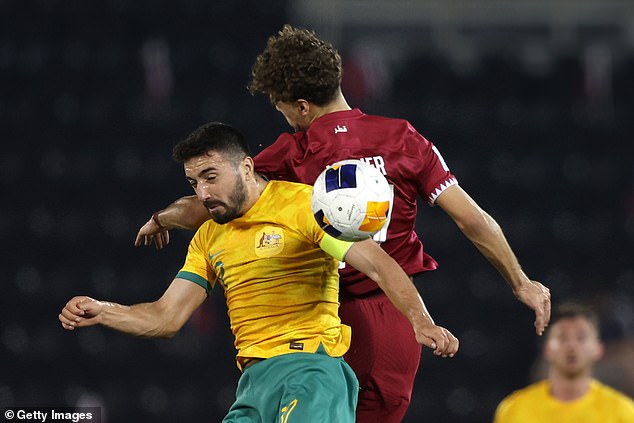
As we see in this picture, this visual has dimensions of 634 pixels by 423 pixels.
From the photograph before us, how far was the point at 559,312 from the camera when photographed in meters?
5.51

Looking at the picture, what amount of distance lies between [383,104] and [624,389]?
313cm

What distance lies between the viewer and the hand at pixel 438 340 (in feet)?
10.9

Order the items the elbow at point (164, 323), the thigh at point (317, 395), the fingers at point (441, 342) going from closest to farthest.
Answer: the fingers at point (441, 342) < the thigh at point (317, 395) < the elbow at point (164, 323)

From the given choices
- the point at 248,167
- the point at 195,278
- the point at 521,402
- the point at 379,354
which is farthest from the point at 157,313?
the point at 521,402

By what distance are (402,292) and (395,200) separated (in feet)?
2.41

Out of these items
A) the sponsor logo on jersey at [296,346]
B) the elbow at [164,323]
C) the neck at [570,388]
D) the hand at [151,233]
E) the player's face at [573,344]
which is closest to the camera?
the sponsor logo on jersey at [296,346]

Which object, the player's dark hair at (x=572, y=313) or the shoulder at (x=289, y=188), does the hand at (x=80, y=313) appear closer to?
the shoulder at (x=289, y=188)

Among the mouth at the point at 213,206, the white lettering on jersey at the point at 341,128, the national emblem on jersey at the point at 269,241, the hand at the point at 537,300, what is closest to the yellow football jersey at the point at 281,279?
the national emblem on jersey at the point at 269,241

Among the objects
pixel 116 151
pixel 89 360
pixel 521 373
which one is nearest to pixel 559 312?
pixel 521 373

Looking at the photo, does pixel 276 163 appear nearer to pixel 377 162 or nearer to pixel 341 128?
pixel 341 128

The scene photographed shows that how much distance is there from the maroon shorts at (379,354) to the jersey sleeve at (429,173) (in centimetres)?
44

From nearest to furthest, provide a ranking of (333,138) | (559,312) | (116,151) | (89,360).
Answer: (333,138) → (559,312) → (89,360) → (116,151)

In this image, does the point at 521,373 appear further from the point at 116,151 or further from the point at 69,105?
the point at 69,105

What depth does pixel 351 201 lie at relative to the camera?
3.51 meters
